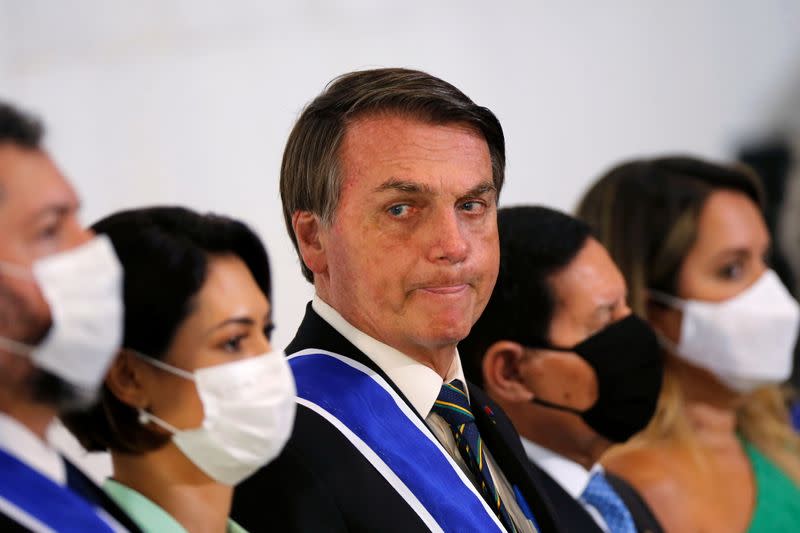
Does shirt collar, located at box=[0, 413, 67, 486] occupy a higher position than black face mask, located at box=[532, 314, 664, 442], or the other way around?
shirt collar, located at box=[0, 413, 67, 486]

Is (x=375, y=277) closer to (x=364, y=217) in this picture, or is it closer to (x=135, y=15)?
(x=364, y=217)

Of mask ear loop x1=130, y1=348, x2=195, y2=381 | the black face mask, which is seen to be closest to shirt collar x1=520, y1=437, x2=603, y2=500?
the black face mask

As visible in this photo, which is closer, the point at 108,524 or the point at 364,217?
the point at 108,524

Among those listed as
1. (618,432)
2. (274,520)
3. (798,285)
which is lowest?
(798,285)

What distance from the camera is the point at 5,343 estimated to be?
1418 mm

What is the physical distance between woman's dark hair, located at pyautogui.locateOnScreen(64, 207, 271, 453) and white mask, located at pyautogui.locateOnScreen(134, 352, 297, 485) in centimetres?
3

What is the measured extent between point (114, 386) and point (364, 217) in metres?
0.54

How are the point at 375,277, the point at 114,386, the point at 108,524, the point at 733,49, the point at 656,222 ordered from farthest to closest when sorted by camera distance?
the point at 733,49 → the point at 656,222 → the point at 375,277 → the point at 114,386 → the point at 108,524

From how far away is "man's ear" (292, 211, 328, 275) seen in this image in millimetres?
2135

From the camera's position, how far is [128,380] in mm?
1726

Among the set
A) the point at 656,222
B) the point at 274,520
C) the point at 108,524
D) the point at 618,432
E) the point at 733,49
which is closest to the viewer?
the point at 108,524

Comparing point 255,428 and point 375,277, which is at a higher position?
point 375,277

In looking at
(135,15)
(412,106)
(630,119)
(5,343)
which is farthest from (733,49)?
(5,343)

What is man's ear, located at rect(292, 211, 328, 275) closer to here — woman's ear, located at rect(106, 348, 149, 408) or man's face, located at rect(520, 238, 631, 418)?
woman's ear, located at rect(106, 348, 149, 408)
